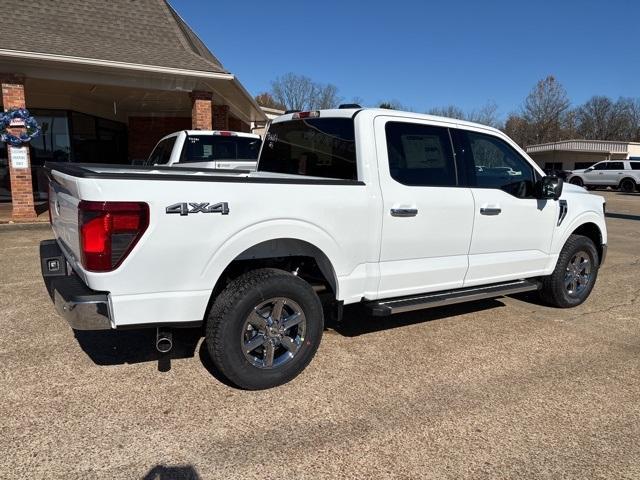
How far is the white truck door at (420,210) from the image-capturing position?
391cm

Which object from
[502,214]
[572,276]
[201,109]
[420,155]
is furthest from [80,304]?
[201,109]

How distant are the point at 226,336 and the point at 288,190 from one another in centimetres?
105

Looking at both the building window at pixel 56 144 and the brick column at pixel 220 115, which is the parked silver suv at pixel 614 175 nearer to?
Result: the brick column at pixel 220 115

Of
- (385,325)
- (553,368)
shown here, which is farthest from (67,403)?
(553,368)

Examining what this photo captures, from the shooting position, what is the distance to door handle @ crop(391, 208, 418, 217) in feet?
12.7

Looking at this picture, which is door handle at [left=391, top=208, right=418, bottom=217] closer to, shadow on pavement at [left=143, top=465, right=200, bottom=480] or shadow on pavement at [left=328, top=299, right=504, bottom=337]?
shadow on pavement at [left=328, top=299, right=504, bottom=337]

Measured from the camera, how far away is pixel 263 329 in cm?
345

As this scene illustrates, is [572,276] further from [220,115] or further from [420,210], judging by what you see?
[220,115]

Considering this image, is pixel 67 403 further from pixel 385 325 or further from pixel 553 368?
pixel 553 368

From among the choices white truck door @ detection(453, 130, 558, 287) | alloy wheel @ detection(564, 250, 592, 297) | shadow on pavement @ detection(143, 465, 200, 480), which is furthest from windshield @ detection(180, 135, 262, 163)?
shadow on pavement @ detection(143, 465, 200, 480)

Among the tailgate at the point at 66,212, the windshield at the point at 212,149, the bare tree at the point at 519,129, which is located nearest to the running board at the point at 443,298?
the tailgate at the point at 66,212

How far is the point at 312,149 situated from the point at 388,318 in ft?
6.31

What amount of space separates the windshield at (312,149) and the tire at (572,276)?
9.28ft

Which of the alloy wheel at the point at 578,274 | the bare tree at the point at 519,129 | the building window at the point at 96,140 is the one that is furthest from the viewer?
the bare tree at the point at 519,129
